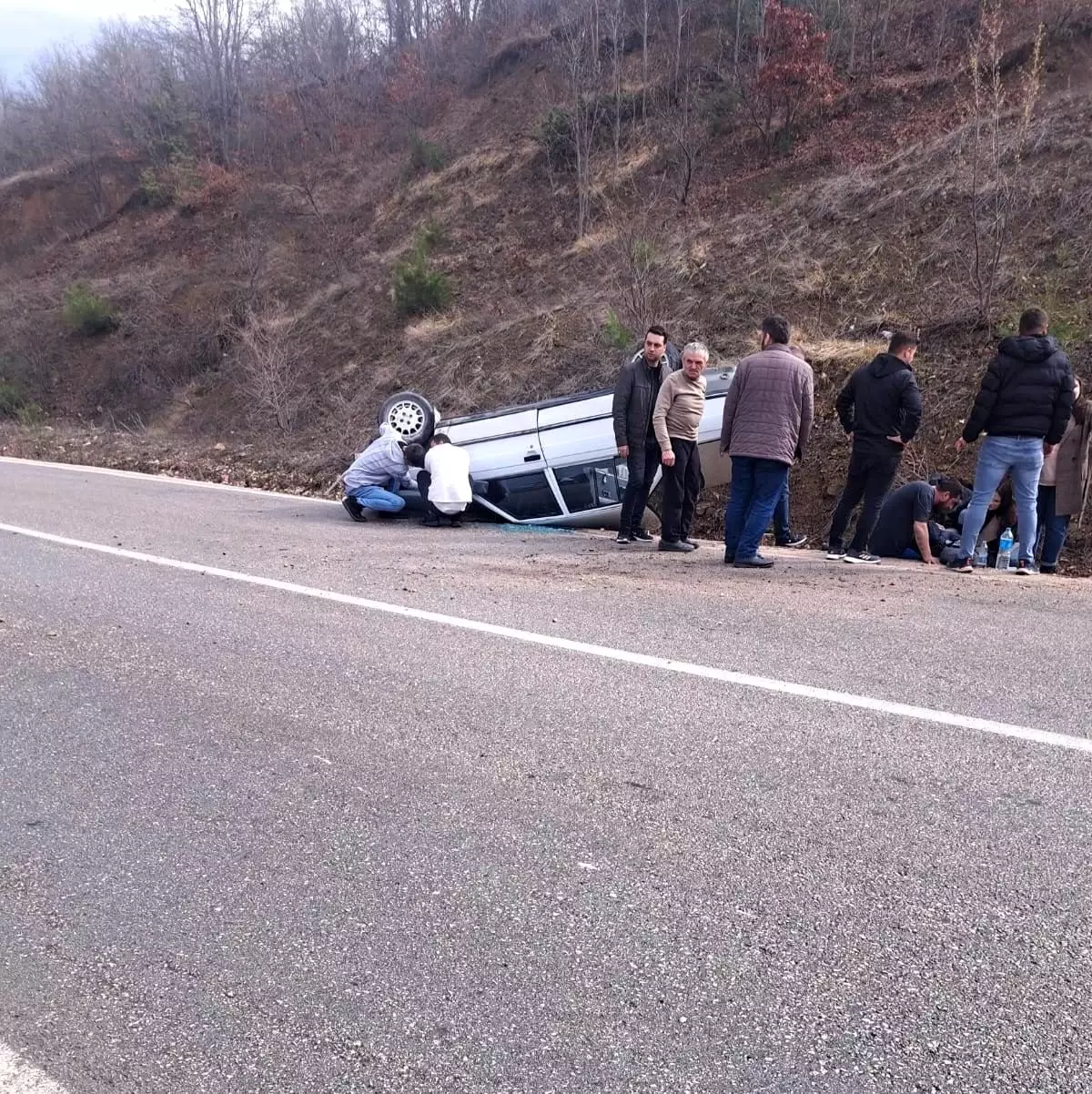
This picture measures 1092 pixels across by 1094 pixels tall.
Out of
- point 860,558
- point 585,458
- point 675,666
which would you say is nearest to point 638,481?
point 585,458

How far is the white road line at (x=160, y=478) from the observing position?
40.4 ft

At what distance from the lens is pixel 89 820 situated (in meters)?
3.38

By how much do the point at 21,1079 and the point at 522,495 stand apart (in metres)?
8.11

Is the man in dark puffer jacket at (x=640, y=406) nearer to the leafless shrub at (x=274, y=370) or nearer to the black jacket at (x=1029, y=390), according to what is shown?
the black jacket at (x=1029, y=390)

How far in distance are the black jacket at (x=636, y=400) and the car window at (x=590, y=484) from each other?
1.54m

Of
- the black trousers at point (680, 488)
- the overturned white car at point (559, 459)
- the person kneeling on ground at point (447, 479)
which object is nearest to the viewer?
the black trousers at point (680, 488)

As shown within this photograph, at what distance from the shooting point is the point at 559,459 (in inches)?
387

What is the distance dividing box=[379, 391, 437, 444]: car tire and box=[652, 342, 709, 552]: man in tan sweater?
4424 millimetres

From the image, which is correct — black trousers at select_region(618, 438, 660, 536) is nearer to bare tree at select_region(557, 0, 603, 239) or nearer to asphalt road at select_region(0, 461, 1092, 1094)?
asphalt road at select_region(0, 461, 1092, 1094)

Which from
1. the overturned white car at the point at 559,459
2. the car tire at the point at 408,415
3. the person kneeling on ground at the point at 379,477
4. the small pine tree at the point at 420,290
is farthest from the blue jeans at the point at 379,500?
the small pine tree at the point at 420,290

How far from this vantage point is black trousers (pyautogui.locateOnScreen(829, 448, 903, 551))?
7.21 meters

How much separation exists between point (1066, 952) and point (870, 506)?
5.19m

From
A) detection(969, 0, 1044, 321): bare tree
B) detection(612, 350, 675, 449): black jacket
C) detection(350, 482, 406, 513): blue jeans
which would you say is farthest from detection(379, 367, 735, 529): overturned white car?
detection(969, 0, 1044, 321): bare tree

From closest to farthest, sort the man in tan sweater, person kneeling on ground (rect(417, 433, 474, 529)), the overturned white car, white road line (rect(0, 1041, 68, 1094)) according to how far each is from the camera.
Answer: white road line (rect(0, 1041, 68, 1094))
the man in tan sweater
person kneeling on ground (rect(417, 433, 474, 529))
the overturned white car
